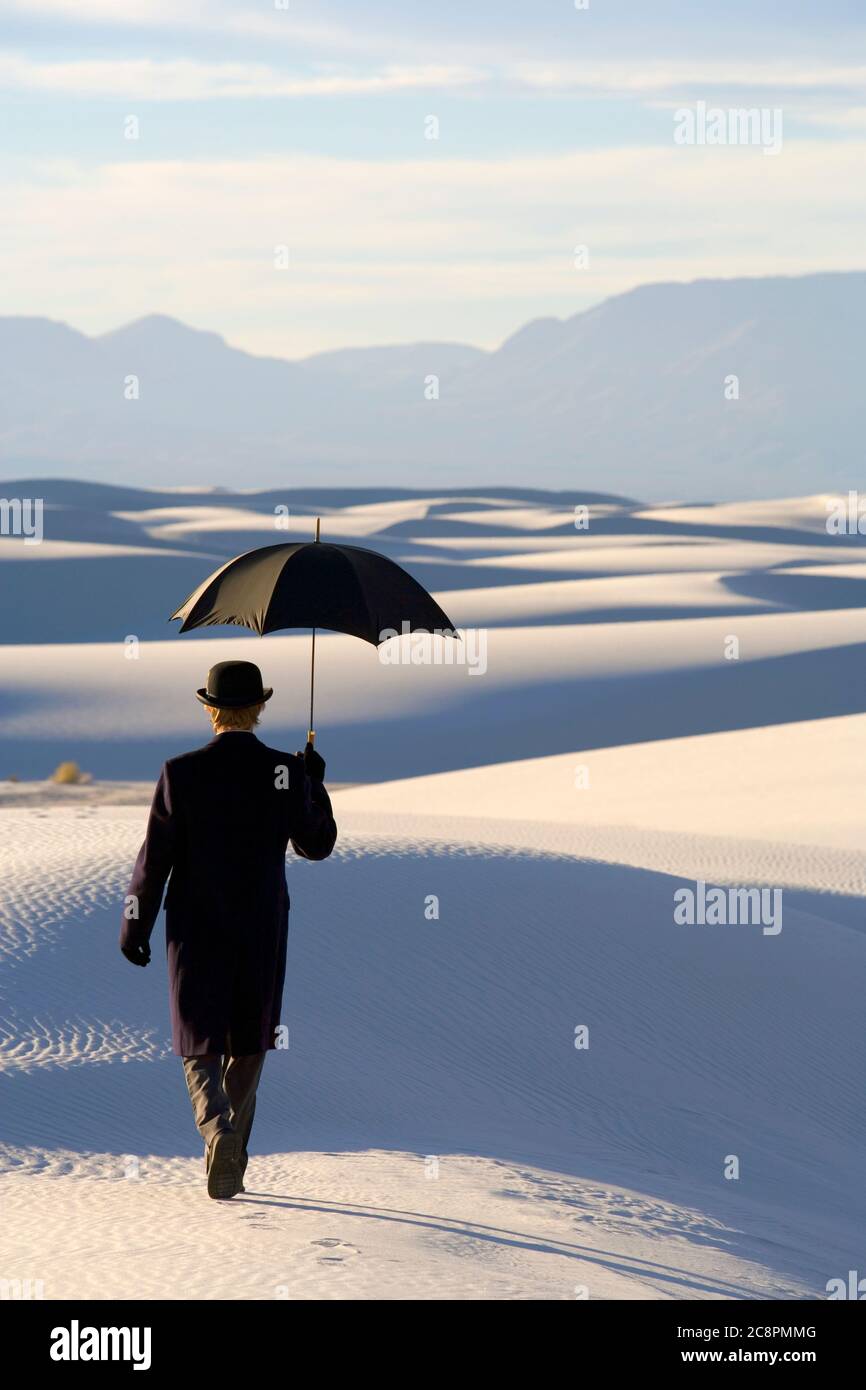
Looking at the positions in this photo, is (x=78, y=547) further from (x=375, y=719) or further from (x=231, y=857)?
(x=231, y=857)

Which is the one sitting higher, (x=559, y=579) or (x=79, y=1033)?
(x=559, y=579)

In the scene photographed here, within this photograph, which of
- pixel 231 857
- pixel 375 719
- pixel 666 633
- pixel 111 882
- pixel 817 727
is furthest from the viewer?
pixel 666 633

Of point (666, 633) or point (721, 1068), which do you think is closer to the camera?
point (721, 1068)

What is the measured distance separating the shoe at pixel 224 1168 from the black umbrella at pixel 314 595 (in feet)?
4.88

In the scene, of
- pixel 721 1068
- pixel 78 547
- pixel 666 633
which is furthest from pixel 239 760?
pixel 78 547

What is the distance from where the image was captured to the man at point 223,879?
5.11 metres

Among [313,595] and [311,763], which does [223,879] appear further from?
[313,595]

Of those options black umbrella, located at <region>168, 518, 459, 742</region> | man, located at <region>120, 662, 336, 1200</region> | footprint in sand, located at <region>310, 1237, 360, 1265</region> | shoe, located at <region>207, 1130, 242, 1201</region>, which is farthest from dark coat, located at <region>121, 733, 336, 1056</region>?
footprint in sand, located at <region>310, 1237, 360, 1265</region>

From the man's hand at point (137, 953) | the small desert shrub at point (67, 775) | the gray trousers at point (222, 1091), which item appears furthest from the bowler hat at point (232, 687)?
the small desert shrub at point (67, 775)

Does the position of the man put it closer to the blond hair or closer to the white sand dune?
the blond hair

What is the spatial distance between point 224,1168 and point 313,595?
5.63ft

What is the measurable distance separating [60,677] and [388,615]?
24747mm

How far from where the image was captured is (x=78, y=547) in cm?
5181
